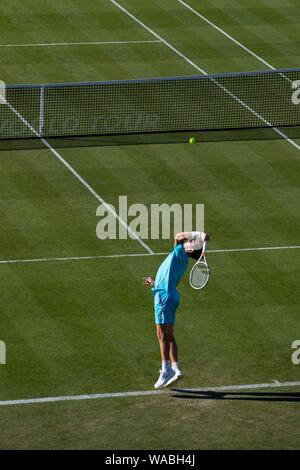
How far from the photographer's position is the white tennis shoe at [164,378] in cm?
2272

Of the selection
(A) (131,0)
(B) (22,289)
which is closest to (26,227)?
(B) (22,289)

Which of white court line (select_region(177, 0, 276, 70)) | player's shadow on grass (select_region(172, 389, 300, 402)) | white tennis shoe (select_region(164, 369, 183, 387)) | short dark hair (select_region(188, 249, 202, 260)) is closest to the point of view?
player's shadow on grass (select_region(172, 389, 300, 402))

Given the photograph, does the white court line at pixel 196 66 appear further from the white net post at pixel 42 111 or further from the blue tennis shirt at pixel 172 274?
the blue tennis shirt at pixel 172 274

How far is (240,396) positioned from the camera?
2244cm

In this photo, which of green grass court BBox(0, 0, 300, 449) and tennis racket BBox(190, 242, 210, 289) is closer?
green grass court BBox(0, 0, 300, 449)

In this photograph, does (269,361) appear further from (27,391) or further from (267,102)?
(267,102)

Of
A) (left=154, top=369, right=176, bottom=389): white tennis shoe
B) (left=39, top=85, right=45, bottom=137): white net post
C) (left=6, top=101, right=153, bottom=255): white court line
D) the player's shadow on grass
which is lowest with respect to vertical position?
the player's shadow on grass

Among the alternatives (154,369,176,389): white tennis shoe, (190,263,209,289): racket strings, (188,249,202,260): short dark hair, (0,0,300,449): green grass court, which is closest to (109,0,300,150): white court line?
(0,0,300,449): green grass court

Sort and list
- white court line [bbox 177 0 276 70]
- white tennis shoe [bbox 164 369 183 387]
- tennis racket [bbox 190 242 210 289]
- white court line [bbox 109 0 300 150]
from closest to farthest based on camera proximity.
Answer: white tennis shoe [bbox 164 369 183 387] → tennis racket [bbox 190 242 210 289] → white court line [bbox 109 0 300 150] → white court line [bbox 177 0 276 70]

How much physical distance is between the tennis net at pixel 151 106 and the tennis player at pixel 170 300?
15.2 metres

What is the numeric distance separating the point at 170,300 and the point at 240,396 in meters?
1.99

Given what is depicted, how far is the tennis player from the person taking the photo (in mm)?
22734

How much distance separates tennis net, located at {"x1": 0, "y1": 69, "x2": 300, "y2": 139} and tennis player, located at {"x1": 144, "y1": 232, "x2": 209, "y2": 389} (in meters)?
15.2

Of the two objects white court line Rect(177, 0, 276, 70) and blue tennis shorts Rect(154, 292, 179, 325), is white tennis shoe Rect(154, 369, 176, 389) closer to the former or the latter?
blue tennis shorts Rect(154, 292, 179, 325)
